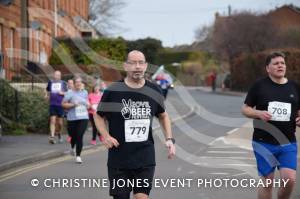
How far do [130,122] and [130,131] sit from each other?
0.32 ft

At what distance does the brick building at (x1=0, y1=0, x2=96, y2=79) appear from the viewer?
27.5 metres

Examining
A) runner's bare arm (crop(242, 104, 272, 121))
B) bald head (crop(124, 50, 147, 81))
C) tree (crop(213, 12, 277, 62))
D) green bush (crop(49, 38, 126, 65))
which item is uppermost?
A: tree (crop(213, 12, 277, 62))

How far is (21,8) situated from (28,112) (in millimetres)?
12460

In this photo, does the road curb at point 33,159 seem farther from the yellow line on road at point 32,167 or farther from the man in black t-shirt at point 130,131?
the man in black t-shirt at point 130,131

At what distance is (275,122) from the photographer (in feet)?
23.2

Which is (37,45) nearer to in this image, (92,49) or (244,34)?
(92,49)

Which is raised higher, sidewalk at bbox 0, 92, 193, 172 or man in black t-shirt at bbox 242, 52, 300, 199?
man in black t-shirt at bbox 242, 52, 300, 199

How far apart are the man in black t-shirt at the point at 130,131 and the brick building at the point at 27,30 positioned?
17.6m

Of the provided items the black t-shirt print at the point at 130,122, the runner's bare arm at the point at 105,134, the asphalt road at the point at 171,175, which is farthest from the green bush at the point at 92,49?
the black t-shirt print at the point at 130,122

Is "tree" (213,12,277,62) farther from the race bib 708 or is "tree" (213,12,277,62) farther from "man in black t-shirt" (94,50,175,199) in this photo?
"man in black t-shirt" (94,50,175,199)

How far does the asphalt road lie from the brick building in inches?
432

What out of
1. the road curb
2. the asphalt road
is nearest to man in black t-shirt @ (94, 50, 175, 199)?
the asphalt road

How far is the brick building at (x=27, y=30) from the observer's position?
27516mm

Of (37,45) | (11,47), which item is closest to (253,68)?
(37,45)
